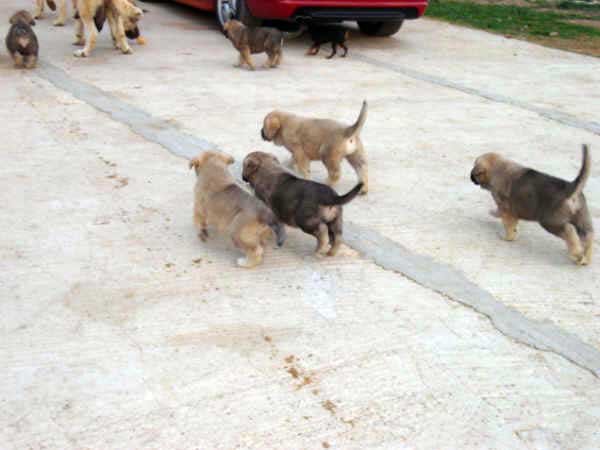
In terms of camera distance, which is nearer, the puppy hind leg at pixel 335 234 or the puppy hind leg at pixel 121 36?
the puppy hind leg at pixel 335 234

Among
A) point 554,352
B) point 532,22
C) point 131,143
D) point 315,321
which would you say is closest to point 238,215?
point 315,321

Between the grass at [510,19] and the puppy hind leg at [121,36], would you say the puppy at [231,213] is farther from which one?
the grass at [510,19]

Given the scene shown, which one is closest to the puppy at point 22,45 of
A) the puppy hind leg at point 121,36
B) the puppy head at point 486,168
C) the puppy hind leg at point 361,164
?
the puppy hind leg at point 121,36

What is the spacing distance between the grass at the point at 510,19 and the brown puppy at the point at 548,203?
9.71 metres

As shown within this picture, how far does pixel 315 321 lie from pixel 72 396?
139 cm

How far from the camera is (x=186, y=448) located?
308 centimetres

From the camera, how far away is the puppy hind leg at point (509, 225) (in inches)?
202

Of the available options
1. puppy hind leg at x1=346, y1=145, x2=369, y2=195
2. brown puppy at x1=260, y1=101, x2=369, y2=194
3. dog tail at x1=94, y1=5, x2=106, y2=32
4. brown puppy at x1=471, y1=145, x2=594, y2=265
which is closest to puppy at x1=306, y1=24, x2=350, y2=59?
dog tail at x1=94, y1=5, x2=106, y2=32

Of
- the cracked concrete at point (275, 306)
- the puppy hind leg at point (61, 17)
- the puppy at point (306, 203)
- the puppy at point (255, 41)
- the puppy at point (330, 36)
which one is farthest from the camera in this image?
the puppy hind leg at point (61, 17)

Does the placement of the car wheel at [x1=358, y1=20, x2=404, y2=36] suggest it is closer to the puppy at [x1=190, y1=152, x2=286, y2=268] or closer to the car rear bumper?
the car rear bumper

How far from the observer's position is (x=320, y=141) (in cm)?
579

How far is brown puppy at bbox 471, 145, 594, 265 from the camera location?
469cm

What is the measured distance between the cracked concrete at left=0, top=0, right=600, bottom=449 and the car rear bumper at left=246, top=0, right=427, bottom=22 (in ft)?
12.0

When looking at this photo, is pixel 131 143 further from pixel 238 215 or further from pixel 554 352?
pixel 554 352
